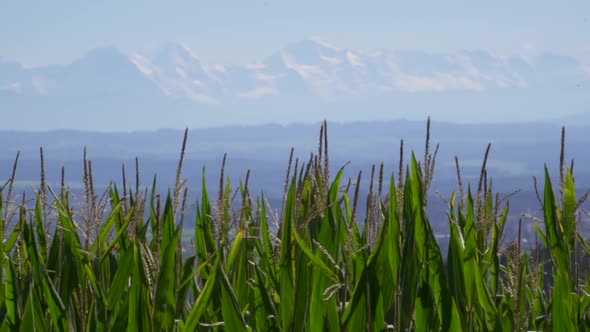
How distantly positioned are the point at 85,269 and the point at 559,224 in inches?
52.0

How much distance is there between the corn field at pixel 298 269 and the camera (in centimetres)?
203

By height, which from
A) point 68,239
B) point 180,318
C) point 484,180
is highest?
point 484,180

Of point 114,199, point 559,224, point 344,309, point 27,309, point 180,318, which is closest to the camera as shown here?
point 27,309

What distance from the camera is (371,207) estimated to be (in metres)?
2.17

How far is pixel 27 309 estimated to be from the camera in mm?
1935

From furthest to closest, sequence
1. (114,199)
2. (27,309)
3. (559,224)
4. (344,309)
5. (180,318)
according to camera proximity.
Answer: (114,199), (559,224), (180,318), (344,309), (27,309)

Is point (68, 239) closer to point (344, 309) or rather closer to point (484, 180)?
point (344, 309)

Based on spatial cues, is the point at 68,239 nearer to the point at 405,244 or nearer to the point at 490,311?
the point at 405,244

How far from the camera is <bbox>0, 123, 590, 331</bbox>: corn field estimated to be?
2.03 meters

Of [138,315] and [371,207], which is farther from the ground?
[371,207]

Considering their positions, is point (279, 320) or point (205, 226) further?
point (205, 226)

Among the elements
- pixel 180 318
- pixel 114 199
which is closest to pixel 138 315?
pixel 180 318

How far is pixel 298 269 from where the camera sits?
7.00ft

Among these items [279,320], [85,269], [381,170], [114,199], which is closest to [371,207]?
[381,170]
